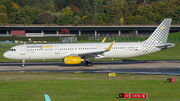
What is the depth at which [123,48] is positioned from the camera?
120 ft

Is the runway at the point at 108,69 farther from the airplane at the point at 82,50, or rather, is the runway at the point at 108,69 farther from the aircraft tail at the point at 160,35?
the aircraft tail at the point at 160,35

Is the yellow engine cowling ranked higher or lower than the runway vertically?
higher

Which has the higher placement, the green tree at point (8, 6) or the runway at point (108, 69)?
the green tree at point (8, 6)

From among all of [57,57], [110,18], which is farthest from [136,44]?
[110,18]

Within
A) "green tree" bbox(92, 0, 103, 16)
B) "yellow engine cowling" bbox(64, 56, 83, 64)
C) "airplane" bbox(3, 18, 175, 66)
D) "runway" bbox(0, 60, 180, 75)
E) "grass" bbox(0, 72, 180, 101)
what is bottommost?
"runway" bbox(0, 60, 180, 75)

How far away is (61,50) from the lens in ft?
117

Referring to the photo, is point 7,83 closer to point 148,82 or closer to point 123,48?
point 148,82

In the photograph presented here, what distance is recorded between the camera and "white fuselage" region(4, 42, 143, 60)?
35562 millimetres

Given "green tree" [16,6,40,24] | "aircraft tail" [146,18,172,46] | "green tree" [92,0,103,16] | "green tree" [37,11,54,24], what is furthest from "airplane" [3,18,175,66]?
"green tree" [92,0,103,16]

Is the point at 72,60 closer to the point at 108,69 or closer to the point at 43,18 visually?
the point at 108,69

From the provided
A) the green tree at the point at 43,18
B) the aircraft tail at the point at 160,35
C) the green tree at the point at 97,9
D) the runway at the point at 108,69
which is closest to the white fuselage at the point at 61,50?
the runway at the point at 108,69

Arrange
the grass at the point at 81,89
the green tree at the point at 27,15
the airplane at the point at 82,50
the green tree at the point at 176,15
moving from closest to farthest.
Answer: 1. the grass at the point at 81,89
2. the airplane at the point at 82,50
3. the green tree at the point at 176,15
4. the green tree at the point at 27,15

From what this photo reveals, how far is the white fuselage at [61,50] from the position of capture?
35.6 meters

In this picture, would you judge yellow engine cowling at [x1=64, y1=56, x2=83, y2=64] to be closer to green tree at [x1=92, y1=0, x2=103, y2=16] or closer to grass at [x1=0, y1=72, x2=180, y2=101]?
grass at [x1=0, y1=72, x2=180, y2=101]
